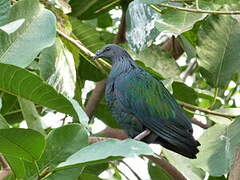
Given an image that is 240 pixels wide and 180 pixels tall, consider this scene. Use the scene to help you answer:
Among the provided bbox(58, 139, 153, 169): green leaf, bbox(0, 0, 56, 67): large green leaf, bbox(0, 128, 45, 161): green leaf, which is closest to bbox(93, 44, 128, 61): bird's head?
bbox(0, 0, 56, 67): large green leaf

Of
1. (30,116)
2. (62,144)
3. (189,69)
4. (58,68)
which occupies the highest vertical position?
(62,144)

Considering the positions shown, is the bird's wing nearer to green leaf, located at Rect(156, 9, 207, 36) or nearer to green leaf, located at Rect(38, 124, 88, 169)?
green leaf, located at Rect(156, 9, 207, 36)

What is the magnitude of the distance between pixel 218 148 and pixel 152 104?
41 cm

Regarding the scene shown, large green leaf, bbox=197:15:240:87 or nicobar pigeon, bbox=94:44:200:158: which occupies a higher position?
large green leaf, bbox=197:15:240:87

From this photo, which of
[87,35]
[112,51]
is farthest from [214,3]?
[87,35]

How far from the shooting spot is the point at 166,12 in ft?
8.33

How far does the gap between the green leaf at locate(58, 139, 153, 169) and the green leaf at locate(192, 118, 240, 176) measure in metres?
0.87

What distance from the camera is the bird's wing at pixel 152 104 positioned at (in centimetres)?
265

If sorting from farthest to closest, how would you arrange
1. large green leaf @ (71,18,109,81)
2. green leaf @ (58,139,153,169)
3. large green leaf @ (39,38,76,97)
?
large green leaf @ (71,18,109,81) < large green leaf @ (39,38,76,97) < green leaf @ (58,139,153,169)

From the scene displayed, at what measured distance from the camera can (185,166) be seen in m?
2.60

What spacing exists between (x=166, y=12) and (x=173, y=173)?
734mm

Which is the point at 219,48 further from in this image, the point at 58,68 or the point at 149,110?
the point at 58,68

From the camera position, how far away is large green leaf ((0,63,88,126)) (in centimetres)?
164

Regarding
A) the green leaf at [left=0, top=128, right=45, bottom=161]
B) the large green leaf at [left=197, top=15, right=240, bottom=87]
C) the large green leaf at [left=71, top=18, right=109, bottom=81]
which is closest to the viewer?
the green leaf at [left=0, top=128, right=45, bottom=161]
